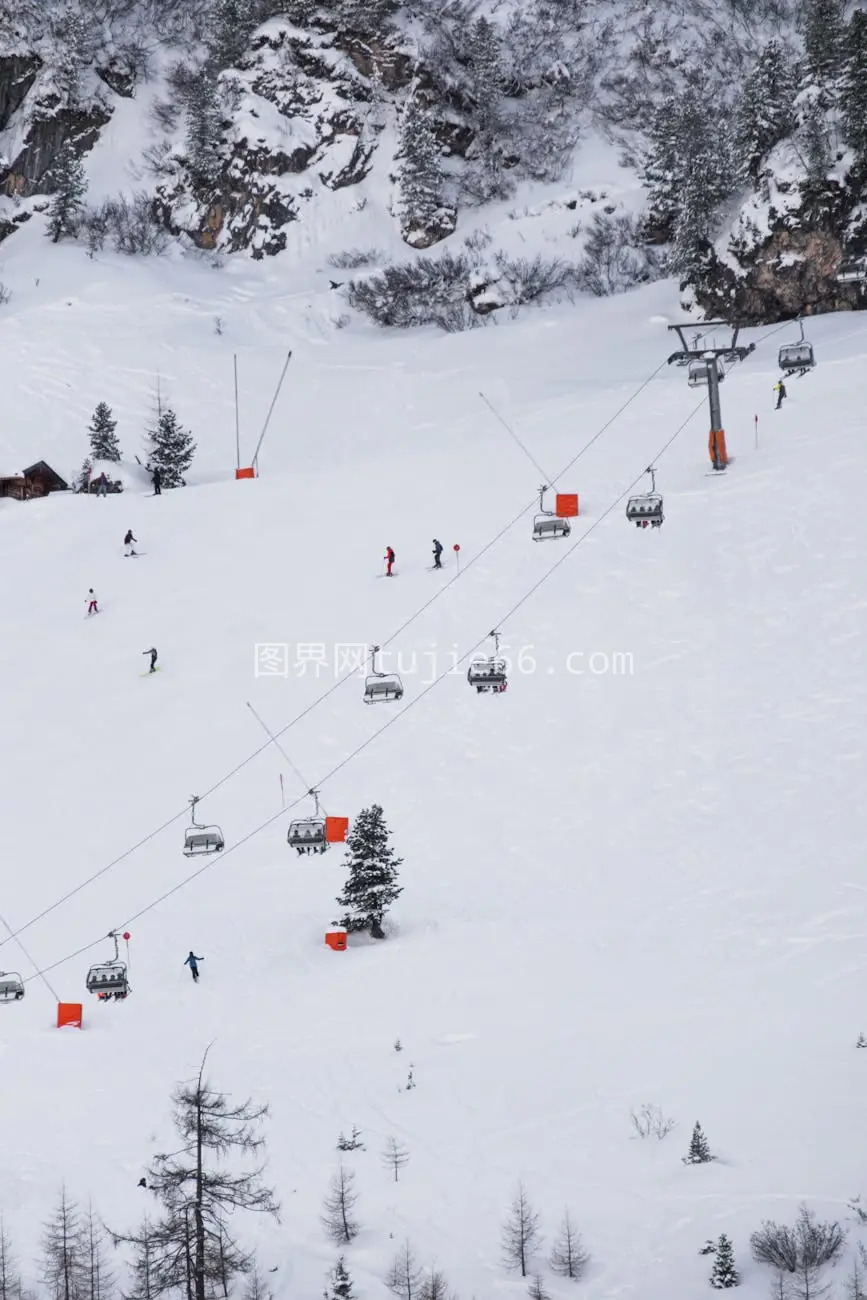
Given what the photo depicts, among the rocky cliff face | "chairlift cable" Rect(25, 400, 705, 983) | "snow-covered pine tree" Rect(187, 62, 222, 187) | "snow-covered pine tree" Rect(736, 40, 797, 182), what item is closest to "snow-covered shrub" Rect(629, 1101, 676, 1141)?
"chairlift cable" Rect(25, 400, 705, 983)

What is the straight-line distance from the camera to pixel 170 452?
6788 centimetres

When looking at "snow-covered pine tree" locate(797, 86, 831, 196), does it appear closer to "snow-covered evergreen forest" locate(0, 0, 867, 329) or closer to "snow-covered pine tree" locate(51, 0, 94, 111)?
"snow-covered evergreen forest" locate(0, 0, 867, 329)

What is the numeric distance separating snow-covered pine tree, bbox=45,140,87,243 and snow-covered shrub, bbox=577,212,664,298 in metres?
29.1

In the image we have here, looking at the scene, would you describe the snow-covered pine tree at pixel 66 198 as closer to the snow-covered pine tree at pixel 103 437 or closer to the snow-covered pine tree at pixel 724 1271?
the snow-covered pine tree at pixel 103 437

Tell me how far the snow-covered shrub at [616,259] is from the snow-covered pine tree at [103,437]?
26770 millimetres

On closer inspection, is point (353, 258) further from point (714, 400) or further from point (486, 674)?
point (486, 674)

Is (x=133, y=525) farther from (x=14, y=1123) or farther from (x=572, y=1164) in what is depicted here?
(x=572, y=1164)

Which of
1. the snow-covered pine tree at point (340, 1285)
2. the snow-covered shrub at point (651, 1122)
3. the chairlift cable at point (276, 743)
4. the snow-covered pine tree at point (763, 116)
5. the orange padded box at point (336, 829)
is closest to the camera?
the snow-covered pine tree at point (340, 1285)

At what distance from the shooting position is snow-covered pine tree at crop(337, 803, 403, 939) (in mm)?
32562

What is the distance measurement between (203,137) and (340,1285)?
3197 inches

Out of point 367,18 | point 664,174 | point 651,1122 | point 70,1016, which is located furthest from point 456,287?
point 651,1122

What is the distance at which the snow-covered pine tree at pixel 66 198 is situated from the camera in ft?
293

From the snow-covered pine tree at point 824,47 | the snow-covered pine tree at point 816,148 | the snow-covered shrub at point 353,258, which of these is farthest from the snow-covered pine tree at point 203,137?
the snow-covered pine tree at point 816,148

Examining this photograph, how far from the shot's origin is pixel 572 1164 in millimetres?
23578
